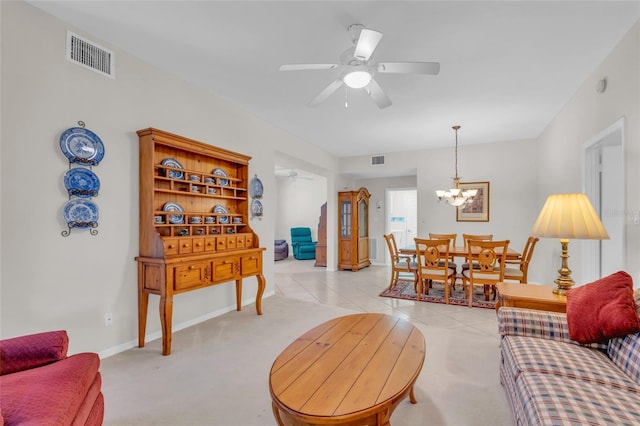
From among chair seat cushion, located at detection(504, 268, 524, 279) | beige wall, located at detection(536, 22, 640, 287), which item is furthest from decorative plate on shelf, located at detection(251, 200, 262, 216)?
beige wall, located at detection(536, 22, 640, 287)

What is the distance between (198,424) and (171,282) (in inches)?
48.6

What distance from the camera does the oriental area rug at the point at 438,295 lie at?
4208mm

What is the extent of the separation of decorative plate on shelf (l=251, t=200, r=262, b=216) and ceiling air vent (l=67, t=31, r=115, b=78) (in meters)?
2.17

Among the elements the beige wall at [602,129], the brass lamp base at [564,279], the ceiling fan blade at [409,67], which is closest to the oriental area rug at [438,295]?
the beige wall at [602,129]

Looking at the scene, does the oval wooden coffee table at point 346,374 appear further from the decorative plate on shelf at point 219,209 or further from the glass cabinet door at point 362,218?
the glass cabinet door at point 362,218

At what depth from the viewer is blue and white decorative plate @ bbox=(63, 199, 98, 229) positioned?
91.3 inches

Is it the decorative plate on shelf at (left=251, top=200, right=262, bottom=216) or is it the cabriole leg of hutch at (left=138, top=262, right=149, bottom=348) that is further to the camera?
the decorative plate on shelf at (left=251, top=200, right=262, bottom=216)

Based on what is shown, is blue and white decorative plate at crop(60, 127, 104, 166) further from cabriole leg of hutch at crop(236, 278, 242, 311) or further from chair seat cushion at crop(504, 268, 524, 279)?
chair seat cushion at crop(504, 268, 524, 279)

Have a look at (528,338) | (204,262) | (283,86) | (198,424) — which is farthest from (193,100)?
(528,338)

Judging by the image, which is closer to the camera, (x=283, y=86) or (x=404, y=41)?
(x=404, y=41)

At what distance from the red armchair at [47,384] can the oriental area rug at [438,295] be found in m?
3.88

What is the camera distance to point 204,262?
9.81ft

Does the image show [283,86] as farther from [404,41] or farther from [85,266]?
[85,266]

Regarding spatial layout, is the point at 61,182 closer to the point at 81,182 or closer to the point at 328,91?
the point at 81,182
